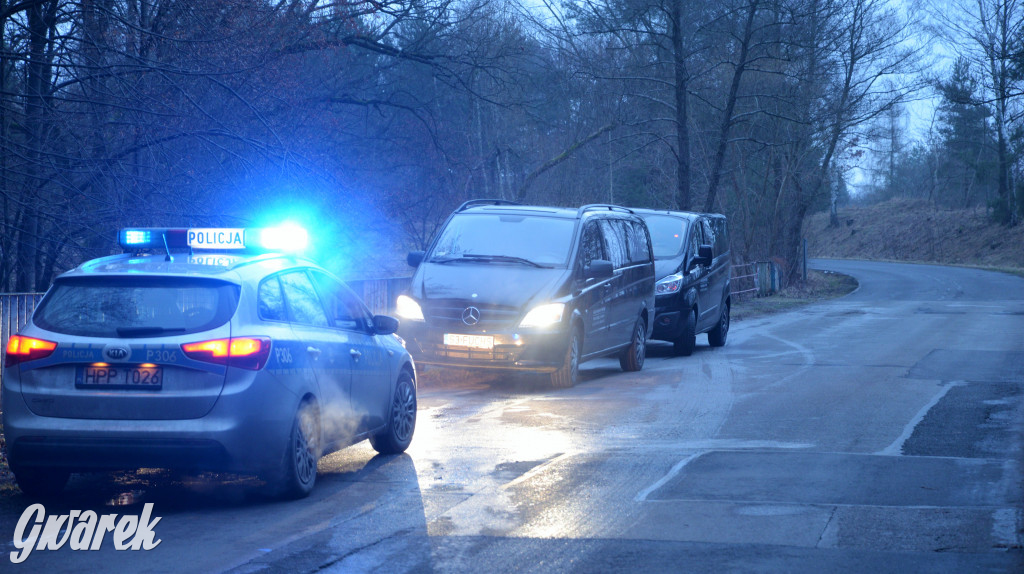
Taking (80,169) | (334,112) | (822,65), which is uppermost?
(822,65)

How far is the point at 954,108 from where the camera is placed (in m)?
74.2

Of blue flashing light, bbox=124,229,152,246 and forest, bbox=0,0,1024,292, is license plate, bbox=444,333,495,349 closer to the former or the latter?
forest, bbox=0,0,1024,292

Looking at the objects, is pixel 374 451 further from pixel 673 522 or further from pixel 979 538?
pixel 979 538

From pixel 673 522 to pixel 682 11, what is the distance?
22424 millimetres

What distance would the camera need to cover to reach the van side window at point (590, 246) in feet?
40.9

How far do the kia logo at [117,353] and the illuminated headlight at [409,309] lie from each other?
6.00 metres

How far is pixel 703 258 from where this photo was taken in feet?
54.1

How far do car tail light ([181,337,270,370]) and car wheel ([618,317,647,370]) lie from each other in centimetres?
835

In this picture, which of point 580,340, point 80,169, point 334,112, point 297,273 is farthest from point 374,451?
point 334,112

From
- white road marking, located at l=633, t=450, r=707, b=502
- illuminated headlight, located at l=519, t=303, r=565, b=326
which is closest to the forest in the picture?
illuminated headlight, located at l=519, t=303, r=565, b=326

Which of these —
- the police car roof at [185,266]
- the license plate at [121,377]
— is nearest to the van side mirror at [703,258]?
the police car roof at [185,266]

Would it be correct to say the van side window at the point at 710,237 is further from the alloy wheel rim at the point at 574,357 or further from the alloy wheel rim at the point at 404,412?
the alloy wheel rim at the point at 404,412

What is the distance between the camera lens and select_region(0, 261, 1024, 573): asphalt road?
5.16m

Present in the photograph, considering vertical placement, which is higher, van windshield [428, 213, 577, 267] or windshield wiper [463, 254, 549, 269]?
van windshield [428, 213, 577, 267]
